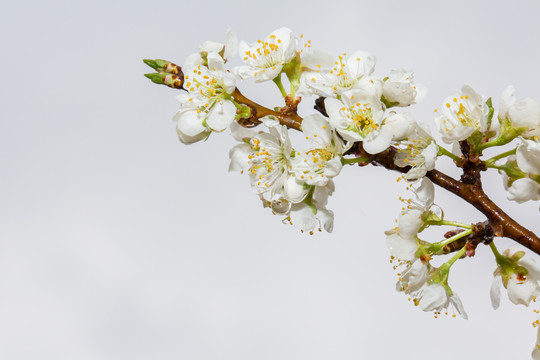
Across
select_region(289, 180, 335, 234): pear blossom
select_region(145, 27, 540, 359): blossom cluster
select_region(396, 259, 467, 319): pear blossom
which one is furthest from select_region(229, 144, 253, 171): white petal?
select_region(396, 259, 467, 319): pear blossom

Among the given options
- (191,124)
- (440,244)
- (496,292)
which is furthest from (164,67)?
(496,292)

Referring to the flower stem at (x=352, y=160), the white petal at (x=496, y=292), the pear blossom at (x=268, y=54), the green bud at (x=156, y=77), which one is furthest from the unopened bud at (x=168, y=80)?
the white petal at (x=496, y=292)

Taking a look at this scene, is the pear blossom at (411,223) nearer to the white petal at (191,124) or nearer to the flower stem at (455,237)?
the flower stem at (455,237)

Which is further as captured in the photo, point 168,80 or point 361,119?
point 168,80

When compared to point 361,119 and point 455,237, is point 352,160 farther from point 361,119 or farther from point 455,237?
point 455,237

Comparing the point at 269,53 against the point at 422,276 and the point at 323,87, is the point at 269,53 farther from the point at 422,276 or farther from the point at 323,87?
the point at 422,276

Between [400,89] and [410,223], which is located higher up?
[400,89]

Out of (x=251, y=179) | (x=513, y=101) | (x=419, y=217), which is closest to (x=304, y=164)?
(x=251, y=179)

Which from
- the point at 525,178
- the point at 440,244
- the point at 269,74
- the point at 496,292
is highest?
the point at 269,74
